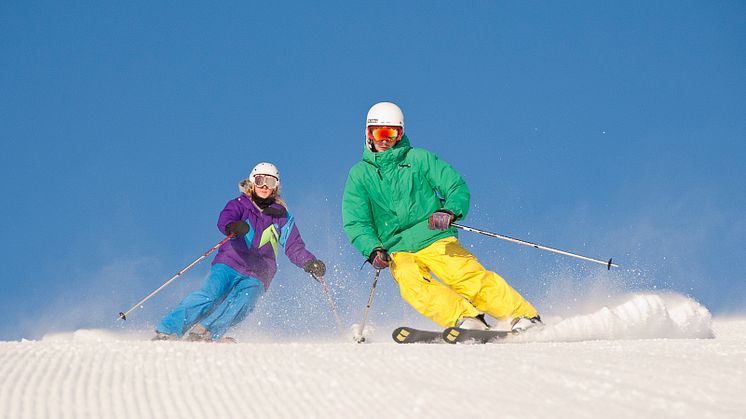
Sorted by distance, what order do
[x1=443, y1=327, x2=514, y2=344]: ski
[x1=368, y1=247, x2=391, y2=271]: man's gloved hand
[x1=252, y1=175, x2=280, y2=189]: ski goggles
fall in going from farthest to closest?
[x1=252, y1=175, x2=280, y2=189]: ski goggles → [x1=368, y1=247, x2=391, y2=271]: man's gloved hand → [x1=443, y1=327, x2=514, y2=344]: ski

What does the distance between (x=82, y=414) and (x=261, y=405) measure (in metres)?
0.62

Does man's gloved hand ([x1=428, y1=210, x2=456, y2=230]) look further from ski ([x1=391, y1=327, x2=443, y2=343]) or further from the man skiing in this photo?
ski ([x1=391, y1=327, x2=443, y2=343])

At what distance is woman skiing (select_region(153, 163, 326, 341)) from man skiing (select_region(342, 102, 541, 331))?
156cm

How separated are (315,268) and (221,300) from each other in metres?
1.15

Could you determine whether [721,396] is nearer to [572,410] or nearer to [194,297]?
[572,410]

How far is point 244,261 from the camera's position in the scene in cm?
848

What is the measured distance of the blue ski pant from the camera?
26.2 feet

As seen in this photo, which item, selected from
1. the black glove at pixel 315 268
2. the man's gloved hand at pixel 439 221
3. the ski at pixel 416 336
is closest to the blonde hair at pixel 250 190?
the black glove at pixel 315 268

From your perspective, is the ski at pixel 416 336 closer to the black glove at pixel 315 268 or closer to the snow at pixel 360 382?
the snow at pixel 360 382

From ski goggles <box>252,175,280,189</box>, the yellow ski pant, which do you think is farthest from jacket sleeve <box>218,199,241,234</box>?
the yellow ski pant

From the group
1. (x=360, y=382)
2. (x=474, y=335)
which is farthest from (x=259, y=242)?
(x=360, y=382)

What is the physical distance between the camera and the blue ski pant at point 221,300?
798cm

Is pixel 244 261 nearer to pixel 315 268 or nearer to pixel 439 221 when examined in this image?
pixel 315 268

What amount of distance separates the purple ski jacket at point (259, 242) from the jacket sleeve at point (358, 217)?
5.49 ft
